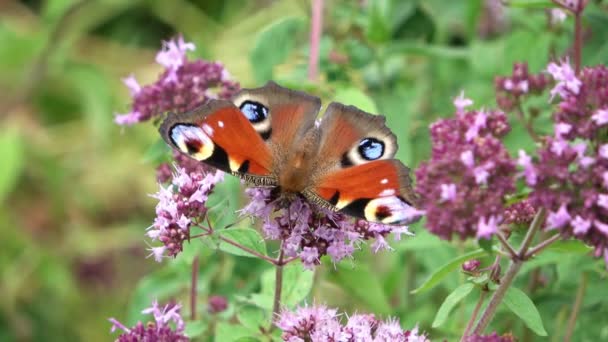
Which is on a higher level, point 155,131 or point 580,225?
point 155,131

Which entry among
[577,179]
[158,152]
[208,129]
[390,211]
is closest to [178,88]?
[158,152]

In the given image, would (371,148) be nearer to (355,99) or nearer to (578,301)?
(355,99)

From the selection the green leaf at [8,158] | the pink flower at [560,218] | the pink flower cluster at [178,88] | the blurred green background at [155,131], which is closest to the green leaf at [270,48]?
the blurred green background at [155,131]

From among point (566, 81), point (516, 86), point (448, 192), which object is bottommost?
point (448, 192)

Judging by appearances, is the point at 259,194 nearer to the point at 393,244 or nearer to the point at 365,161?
the point at 365,161

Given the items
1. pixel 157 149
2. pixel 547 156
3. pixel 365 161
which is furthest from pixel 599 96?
pixel 157 149
